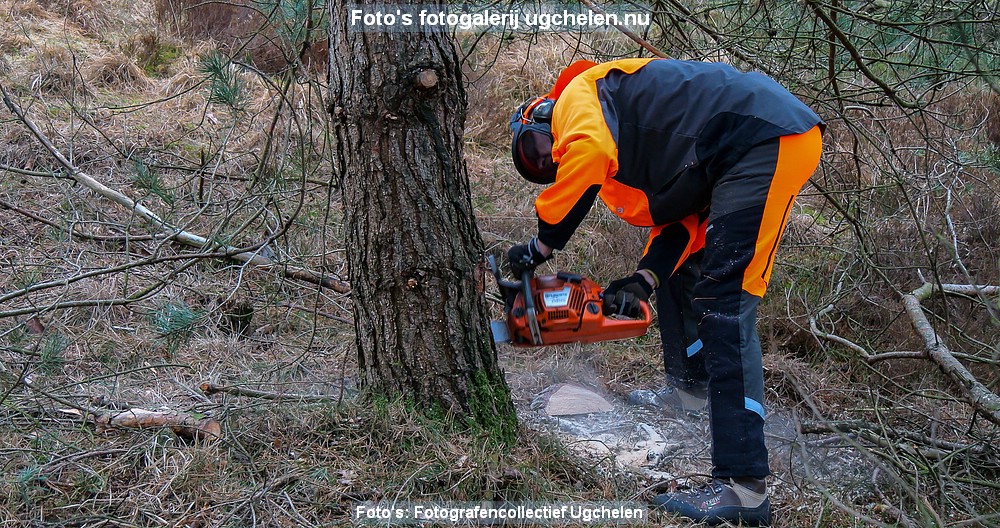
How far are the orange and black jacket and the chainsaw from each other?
7.3 inches

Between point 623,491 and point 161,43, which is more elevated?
point 161,43

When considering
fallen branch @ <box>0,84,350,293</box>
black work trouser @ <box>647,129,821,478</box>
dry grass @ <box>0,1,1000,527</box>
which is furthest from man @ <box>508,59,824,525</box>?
fallen branch @ <box>0,84,350,293</box>

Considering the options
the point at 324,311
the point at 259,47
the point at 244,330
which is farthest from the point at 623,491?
the point at 259,47

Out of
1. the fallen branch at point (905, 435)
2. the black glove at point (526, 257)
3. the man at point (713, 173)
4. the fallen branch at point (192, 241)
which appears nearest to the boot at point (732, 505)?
the man at point (713, 173)

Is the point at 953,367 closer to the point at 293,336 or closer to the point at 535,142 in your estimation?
the point at 535,142

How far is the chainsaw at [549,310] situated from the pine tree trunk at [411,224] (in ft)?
0.38

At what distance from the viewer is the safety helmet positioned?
296cm

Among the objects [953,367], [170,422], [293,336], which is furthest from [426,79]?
[953,367]

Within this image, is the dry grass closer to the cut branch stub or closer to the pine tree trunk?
the pine tree trunk

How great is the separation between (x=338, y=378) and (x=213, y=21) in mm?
5926

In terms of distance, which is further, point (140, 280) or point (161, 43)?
point (161, 43)

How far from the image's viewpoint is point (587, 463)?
316cm

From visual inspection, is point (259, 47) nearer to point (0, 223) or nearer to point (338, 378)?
point (0, 223)

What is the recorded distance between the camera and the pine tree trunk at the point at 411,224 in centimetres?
258
